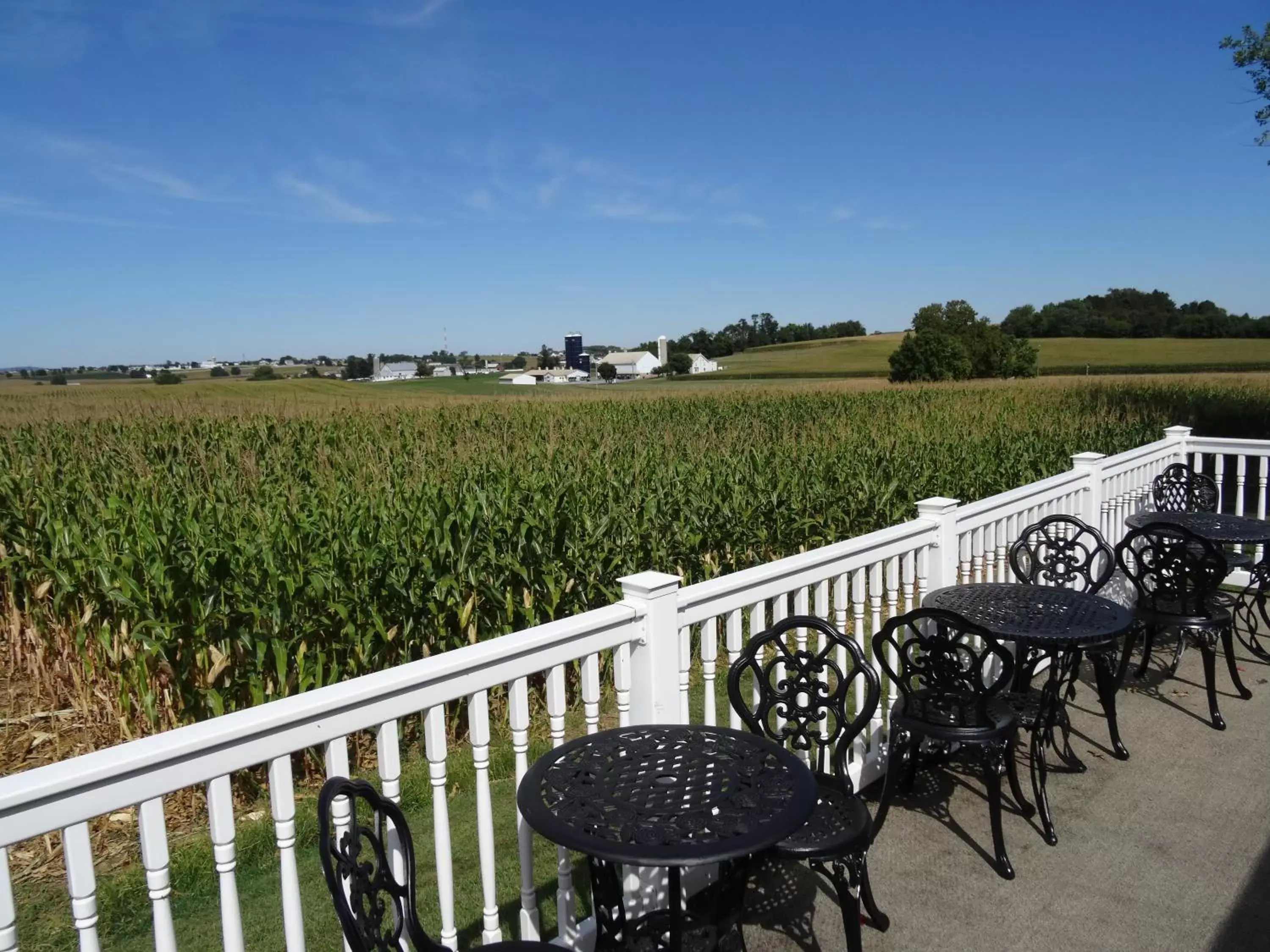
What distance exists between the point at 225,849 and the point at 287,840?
13 centimetres

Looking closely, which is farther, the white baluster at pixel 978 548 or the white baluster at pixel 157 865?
the white baluster at pixel 978 548

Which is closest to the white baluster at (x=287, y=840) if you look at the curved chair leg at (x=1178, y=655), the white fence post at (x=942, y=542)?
the white fence post at (x=942, y=542)

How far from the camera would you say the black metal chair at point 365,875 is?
157 centimetres

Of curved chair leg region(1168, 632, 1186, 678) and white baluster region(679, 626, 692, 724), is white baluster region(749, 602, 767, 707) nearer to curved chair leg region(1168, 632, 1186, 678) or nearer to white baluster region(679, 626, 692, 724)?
white baluster region(679, 626, 692, 724)

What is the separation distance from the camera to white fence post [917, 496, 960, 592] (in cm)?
438

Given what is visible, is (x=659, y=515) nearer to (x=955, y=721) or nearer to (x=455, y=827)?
(x=455, y=827)

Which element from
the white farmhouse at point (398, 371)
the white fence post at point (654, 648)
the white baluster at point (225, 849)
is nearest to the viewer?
the white baluster at point (225, 849)

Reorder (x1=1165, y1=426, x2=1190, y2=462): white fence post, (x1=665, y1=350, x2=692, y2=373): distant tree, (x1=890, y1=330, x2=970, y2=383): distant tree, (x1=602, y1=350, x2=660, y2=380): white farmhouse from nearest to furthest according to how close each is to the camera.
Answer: (x1=1165, y1=426, x2=1190, y2=462): white fence post
(x1=890, y1=330, x2=970, y2=383): distant tree
(x1=665, y1=350, x2=692, y2=373): distant tree
(x1=602, y1=350, x2=660, y2=380): white farmhouse

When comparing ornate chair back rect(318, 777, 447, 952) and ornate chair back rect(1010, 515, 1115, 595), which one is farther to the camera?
ornate chair back rect(1010, 515, 1115, 595)

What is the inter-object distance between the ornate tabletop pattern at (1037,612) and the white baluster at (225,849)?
9.30 feet

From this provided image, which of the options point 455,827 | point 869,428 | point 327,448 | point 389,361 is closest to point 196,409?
point 327,448

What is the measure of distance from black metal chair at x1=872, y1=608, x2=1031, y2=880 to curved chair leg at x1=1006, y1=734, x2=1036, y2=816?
0.04ft

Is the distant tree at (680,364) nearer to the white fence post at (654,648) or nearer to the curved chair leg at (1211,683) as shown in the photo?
the curved chair leg at (1211,683)

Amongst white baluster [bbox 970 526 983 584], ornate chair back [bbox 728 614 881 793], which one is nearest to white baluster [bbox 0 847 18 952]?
ornate chair back [bbox 728 614 881 793]
